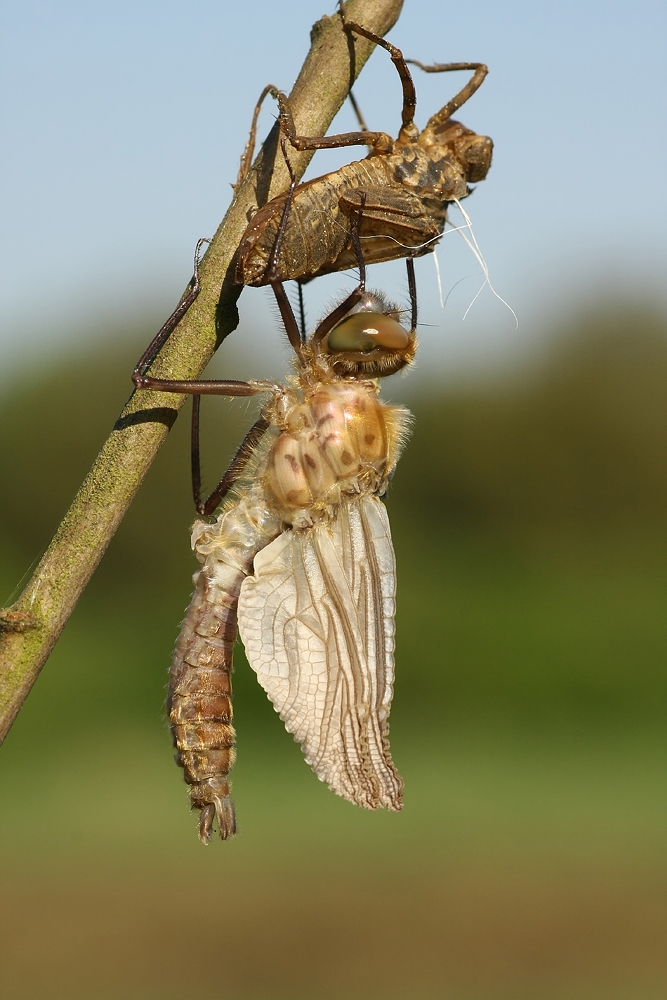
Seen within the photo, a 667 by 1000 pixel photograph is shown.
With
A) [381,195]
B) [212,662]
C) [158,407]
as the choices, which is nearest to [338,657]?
[212,662]

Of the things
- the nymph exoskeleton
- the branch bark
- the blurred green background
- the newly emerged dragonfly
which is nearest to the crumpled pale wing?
the newly emerged dragonfly

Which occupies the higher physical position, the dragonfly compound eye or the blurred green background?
the dragonfly compound eye

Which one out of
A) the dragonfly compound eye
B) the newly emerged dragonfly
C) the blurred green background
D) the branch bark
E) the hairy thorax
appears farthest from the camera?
the blurred green background

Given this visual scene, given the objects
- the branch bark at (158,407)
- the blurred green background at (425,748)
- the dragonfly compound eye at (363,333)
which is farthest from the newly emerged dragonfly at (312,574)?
the blurred green background at (425,748)

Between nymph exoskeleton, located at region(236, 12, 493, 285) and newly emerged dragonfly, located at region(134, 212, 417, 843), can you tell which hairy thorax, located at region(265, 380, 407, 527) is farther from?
nymph exoskeleton, located at region(236, 12, 493, 285)

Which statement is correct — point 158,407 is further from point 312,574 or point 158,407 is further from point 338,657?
point 338,657

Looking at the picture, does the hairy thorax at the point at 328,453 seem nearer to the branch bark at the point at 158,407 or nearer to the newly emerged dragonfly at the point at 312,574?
the newly emerged dragonfly at the point at 312,574

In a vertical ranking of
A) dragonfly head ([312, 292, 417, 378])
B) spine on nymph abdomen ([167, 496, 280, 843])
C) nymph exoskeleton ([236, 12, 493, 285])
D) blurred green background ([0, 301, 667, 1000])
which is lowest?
blurred green background ([0, 301, 667, 1000])
